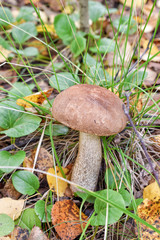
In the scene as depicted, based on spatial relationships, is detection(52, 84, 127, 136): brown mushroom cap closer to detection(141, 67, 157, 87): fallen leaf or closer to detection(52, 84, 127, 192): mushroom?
detection(52, 84, 127, 192): mushroom

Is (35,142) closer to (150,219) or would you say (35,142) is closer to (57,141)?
(57,141)

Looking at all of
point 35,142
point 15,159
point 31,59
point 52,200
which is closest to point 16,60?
point 31,59

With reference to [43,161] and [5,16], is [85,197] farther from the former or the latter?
[5,16]

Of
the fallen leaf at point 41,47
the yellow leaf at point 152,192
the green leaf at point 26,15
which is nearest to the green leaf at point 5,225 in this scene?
the yellow leaf at point 152,192

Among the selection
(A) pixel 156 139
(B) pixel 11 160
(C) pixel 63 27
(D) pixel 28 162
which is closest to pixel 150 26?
(C) pixel 63 27

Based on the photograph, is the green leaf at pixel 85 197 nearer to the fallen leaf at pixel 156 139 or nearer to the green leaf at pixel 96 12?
the fallen leaf at pixel 156 139
